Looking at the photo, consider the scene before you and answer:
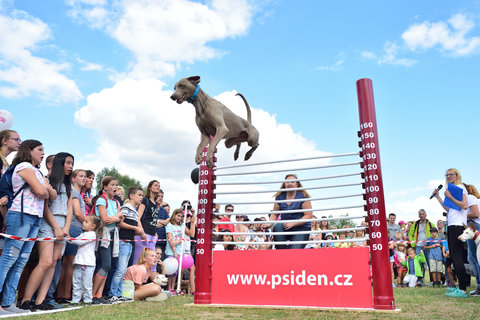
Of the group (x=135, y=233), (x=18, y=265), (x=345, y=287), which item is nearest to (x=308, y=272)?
(x=345, y=287)

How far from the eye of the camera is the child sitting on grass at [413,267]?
8.44 metres

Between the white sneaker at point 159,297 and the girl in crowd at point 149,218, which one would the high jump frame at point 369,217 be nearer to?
the white sneaker at point 159,297

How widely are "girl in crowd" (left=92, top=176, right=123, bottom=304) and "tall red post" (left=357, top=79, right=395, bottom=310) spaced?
3114mm

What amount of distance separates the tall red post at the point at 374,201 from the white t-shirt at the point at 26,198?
3.36 metres

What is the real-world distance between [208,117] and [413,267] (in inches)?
288

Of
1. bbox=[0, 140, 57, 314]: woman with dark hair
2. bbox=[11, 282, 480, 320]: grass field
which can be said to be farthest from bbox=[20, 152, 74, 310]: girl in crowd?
bbox=[11, 282, 480, 320]: grass field

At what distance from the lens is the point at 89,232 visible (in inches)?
190

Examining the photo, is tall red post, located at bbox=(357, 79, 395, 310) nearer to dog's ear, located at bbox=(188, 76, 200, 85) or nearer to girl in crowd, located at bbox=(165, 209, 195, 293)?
dog's ear, located at bbox=(188, 76, 200, 85)

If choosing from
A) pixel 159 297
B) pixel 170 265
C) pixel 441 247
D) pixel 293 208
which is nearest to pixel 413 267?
pixel 441 247

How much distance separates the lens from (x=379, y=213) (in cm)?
400

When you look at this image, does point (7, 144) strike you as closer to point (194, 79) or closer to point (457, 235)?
point (194, 79)

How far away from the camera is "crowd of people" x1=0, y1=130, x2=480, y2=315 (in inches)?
153

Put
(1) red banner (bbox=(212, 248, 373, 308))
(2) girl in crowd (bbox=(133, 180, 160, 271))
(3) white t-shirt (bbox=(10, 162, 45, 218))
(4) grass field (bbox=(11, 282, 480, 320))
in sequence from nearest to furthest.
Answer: (4) grass field (bbox=(11, 282, 480, 320)), (3) white t-shirt (bbox=(10, 162, 45, 218)), (1) red banner (bbox=(212, 248, 373, 308)), (2) girl in crowd (bbox=(133, 180, 160, 271))

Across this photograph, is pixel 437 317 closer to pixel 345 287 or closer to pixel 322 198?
pixel 345 287
